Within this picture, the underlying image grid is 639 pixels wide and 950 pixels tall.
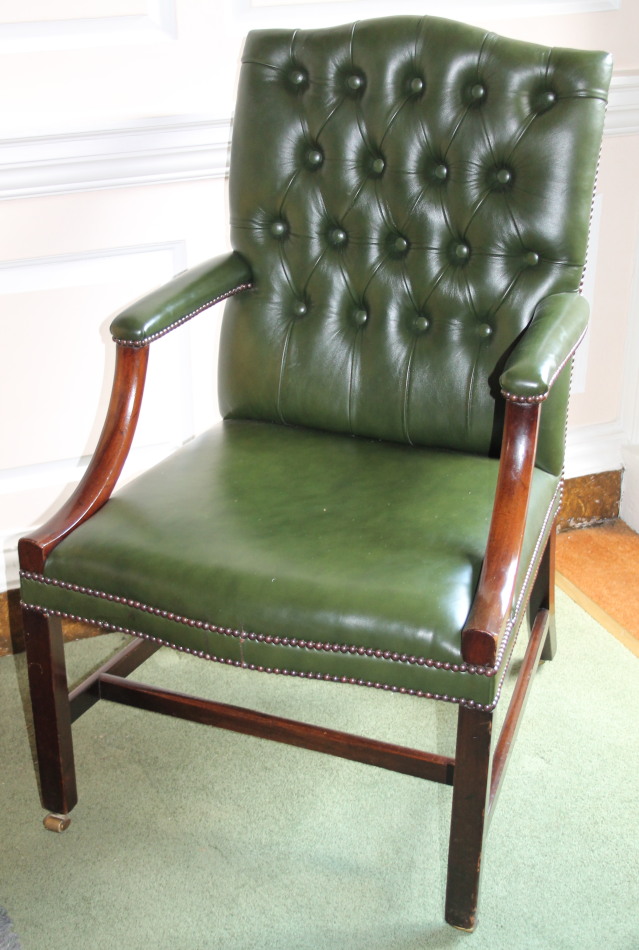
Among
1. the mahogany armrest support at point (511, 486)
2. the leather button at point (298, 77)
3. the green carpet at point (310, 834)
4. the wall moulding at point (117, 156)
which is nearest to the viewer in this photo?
the mahogany armrest support at point (511, 486)

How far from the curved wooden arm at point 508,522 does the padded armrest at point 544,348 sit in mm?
29

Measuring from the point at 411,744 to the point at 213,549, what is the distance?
0.62m

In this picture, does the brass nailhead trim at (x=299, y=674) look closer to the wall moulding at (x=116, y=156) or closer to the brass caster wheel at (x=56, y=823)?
the brass caster wheel at (x=56, y=823)

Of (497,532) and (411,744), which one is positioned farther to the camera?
(411,744)

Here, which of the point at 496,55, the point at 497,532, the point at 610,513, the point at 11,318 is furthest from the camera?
the point at 610,513

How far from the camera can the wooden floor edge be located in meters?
2.06

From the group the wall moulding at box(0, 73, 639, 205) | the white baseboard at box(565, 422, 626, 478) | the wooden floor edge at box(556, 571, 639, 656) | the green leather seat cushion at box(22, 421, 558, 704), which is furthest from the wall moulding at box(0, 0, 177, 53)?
the wooden floor edge at box(556, 571, 639, 656)

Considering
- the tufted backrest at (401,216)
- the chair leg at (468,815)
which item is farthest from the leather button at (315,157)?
the chair leg at (468,815)

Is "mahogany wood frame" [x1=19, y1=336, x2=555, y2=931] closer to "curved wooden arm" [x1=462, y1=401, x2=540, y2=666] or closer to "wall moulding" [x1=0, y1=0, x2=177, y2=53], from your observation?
"curved wooden arm" [x1=462, y1=401, x2=540, y2=666]

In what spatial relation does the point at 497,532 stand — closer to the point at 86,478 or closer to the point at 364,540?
the point at 364,540

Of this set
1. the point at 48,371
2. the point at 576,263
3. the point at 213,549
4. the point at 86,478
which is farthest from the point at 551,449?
the point at 48,371

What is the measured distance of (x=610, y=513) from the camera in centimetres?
252

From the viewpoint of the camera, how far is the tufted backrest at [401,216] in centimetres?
156

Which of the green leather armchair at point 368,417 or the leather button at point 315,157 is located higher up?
the leather button at point 315,157
